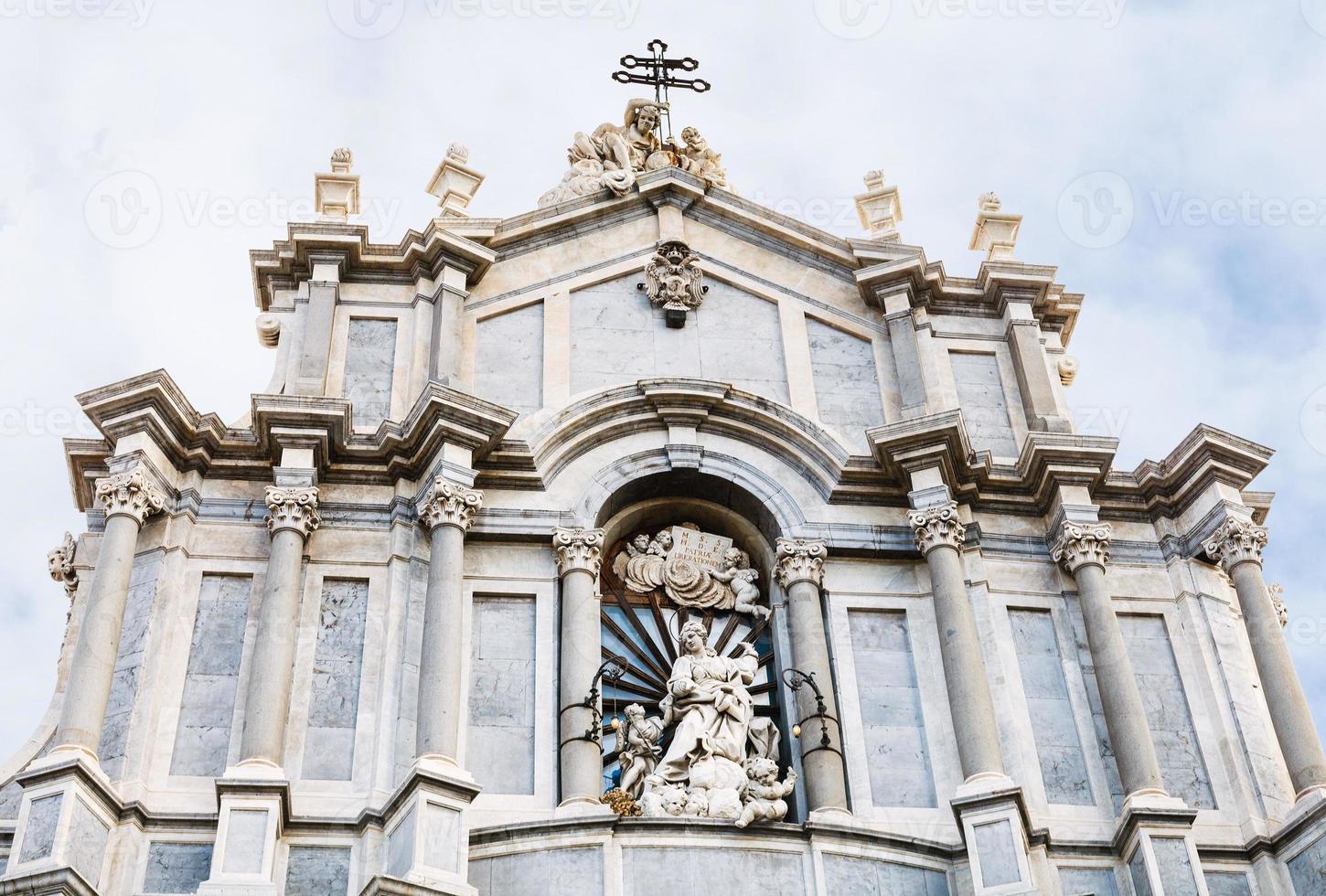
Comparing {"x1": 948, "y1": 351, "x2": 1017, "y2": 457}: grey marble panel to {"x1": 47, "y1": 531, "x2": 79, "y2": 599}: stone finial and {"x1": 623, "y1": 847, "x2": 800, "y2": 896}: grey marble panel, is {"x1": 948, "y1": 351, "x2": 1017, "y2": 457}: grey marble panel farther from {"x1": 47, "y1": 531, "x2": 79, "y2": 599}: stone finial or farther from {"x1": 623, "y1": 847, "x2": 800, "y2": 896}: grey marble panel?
{"x1": 47, "y1": 531, "x2": 79, "y2": 599}: stone finial

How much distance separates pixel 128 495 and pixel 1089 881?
30.4ft

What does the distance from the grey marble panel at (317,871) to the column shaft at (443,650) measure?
3.69ft

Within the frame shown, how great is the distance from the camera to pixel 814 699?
57.5ft

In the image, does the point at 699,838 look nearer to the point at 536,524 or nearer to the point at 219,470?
the point at 536,524

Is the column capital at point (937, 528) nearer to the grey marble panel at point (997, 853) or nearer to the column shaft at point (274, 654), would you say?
the grey marble panel at point (997, 853)

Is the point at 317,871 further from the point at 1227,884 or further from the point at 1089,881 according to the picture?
the point at 1227,884

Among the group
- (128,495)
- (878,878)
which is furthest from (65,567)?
(878,878)

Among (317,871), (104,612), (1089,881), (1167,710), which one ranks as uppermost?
(104,612)

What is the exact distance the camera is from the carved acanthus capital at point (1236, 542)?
18.5 metres

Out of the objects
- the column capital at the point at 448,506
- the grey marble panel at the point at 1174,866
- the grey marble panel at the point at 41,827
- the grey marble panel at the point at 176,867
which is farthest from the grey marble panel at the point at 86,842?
the grey marble panel at the point at 1174,866

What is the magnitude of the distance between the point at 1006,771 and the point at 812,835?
7.38 feet

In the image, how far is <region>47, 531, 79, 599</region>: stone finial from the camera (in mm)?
18625

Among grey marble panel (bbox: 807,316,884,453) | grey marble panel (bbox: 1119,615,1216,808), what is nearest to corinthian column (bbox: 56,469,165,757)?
grey marble panel (bbox: 807,316,884,453)

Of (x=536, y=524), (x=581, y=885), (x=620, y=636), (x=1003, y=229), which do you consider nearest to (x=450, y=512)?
(x=536, y=524)
